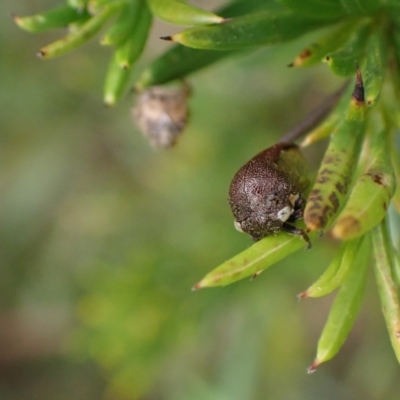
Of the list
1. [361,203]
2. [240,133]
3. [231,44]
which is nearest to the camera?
[361,203]

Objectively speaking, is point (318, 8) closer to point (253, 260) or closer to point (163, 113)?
point (253, 260)

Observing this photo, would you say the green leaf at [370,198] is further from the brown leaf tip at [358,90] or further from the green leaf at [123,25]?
the green leaf at [123,25]

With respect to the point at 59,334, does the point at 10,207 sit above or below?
above

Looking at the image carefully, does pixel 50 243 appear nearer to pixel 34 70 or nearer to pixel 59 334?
pixel 59 334

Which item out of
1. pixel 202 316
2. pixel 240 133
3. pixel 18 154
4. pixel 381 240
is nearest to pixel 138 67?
pixel 240 133

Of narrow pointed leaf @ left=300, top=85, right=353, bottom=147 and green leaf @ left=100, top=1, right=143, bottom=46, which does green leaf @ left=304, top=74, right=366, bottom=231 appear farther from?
green leaf @ left=100, top=1, right=143, bottom=46

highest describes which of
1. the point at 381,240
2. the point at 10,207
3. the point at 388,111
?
the point at 388,111

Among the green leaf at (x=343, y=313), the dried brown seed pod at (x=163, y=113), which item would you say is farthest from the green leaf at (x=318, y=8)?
the dried brown seed pod at (x=163, y=113)
